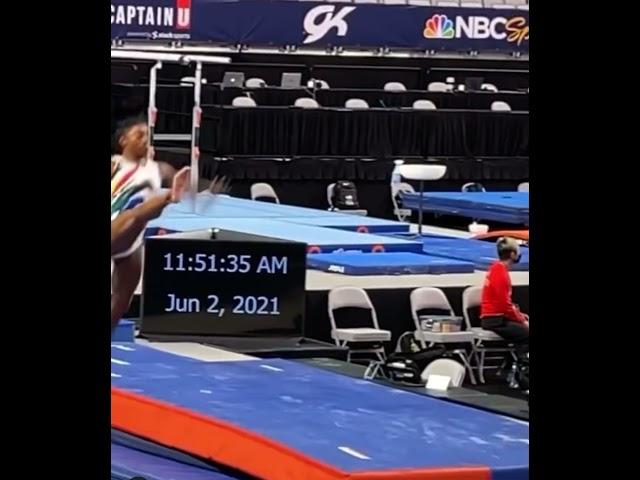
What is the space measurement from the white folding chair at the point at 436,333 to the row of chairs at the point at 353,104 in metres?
6.49

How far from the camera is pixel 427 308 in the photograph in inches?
420

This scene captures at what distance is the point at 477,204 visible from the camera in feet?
52.5

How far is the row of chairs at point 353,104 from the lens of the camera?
1683 cm

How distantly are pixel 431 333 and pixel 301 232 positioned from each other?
3.10 m

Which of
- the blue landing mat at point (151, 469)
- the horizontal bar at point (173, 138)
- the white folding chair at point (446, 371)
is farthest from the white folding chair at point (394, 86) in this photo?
the blue landing mat at point (151, 469)

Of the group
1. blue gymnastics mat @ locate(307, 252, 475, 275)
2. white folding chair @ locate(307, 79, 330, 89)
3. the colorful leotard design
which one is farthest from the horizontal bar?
the colorful leotard design

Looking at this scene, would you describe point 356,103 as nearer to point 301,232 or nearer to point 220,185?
point 220,185

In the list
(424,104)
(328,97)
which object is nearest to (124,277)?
(424,104)

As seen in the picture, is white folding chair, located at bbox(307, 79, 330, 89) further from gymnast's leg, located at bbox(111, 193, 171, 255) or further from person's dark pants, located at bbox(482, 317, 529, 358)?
gymnast's leg, located at bbox(111, 193, 171, 255)

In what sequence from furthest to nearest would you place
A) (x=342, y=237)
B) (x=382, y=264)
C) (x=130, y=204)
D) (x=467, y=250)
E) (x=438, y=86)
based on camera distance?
1. (x=438, y=86)
2. (x=467, y=250)
3. (x=342, y=237)
4. (x=382, y=264)
5. (x=130, y=204)
